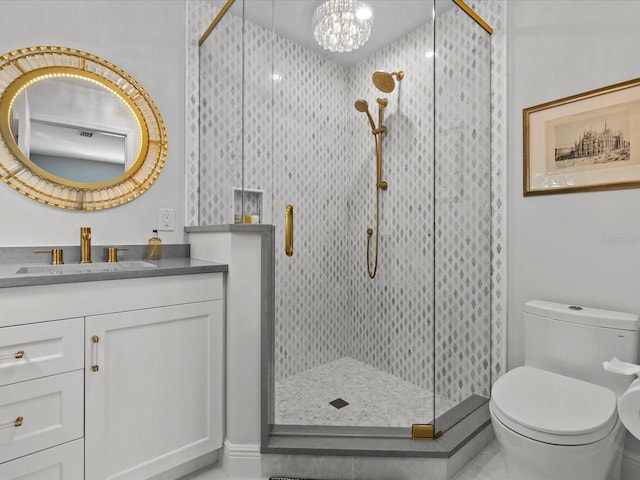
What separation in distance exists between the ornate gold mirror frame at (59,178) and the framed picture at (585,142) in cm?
210

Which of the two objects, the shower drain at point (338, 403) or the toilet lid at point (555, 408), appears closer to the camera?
the toilet lid at point (555, 408)

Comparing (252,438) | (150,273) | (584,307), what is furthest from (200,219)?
(584,307)

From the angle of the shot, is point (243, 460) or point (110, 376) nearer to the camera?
point (110, 376)

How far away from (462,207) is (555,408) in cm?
102

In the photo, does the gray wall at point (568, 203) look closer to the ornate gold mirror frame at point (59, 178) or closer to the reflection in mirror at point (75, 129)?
the ornate gold mirror frame at point (59, 178)

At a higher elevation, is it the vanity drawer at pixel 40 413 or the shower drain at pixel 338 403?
the vanity drawer at pixel 40 413

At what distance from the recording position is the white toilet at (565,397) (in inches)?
46.6

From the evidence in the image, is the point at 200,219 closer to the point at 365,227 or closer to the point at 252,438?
the point at 365,227

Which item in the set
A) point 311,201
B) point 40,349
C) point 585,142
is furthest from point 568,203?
point 40,349

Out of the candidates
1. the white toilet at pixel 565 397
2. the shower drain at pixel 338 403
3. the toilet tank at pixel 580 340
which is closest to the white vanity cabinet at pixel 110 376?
the shower drain at pixel 338 403

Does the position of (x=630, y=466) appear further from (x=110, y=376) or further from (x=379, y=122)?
(x=110, y=376)

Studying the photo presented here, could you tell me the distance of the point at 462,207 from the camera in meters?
1.90

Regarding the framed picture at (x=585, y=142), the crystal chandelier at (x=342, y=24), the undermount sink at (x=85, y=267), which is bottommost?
the undermount sink at (x=85, y=267)

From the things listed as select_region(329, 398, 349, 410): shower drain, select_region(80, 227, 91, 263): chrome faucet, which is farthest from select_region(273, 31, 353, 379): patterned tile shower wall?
select_region(80, 227, 91, 263): chrome faucet
